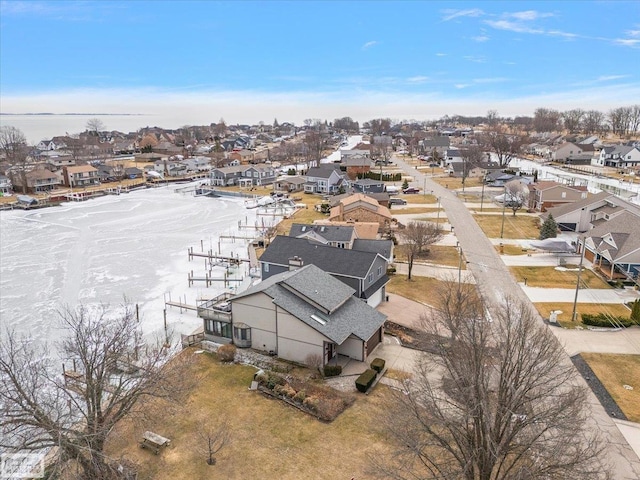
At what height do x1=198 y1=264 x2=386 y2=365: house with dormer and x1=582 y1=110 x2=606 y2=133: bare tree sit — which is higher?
x1=582 y1=110 x2=606 y2=133: bare tree

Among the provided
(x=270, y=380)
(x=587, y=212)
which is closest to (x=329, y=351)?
(x=270, y=380)

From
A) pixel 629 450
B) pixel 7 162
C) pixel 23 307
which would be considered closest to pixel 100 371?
pixel 629 450

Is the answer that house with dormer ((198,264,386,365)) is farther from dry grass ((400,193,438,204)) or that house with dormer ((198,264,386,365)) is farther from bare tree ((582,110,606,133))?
bare tree ((582,110,606,133))

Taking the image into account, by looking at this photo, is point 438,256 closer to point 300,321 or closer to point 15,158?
point 300,321

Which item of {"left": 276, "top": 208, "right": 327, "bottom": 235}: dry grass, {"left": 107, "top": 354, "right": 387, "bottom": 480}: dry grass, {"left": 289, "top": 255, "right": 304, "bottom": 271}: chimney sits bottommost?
{"left": 107, "top": 354, "right": 387, "bottom": 480}: dry grass

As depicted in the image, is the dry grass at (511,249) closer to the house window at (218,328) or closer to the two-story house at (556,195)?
the two-story house at (556,195)

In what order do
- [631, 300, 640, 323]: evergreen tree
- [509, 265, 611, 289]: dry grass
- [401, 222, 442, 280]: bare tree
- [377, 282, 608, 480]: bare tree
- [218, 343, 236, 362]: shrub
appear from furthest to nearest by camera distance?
[401, 222, 442, 280]: bare tree < [509, 265, 611, 289]: dry grass < [631, 300, 640, 323]: evergreen tree < [218, 343, 236, 362]: shrub < [377, 282, 608, 480]: bare tree

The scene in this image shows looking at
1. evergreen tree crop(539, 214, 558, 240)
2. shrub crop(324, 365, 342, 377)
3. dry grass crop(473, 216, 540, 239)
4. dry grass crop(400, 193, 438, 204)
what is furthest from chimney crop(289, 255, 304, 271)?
Result: dry grass crop(400, 193, 438, 204)

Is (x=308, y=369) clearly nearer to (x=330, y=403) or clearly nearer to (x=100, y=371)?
(x=330, y=403)
